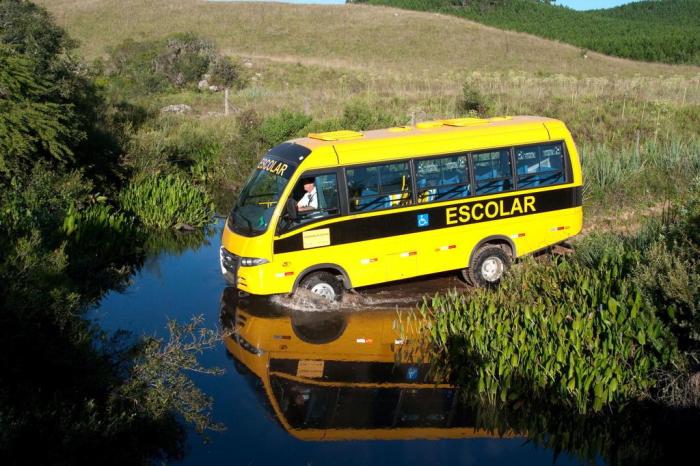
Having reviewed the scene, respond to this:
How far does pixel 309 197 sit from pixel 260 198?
0.86 m

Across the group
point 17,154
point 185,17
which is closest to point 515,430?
point 17,154

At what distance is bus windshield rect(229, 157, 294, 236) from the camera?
1238 cm

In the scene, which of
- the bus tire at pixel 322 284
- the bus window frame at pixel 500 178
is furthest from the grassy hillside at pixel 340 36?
the bus tire at pixel 322 284

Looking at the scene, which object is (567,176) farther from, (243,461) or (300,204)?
(243,461)

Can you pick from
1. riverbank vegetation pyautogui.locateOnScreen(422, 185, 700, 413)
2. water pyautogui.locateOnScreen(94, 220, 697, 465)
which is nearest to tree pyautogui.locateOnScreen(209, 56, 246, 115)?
water pyautogui.locateOnScreen(94, 220, 697, 465)

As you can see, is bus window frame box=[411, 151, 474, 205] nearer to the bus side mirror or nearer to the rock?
the bus side mirror

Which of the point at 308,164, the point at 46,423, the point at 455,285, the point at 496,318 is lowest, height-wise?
the point at 455,285

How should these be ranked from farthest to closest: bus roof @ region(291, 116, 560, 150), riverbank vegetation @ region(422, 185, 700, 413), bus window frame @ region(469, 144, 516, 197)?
1. bus window frame @ region(469, 144, 516, 197)
2. bus roof @ region(291, 116, 560, 150)
3. riverbank vegetation @ region(422, 185, 700, 413)

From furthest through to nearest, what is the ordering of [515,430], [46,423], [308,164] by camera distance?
[308,164], [515,430], [46,423]

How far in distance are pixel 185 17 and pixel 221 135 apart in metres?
51.3

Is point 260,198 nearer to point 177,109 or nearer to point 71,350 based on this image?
point 71,350

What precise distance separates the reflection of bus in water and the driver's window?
1600 mm

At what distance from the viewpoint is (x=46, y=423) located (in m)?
7.04

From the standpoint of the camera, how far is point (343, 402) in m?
9.91
